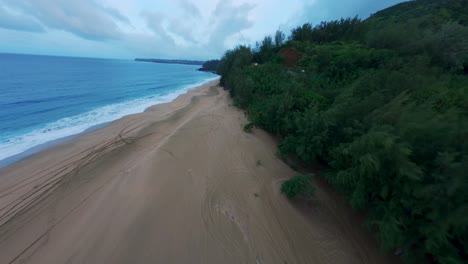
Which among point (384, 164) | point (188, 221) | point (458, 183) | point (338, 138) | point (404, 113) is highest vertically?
point (404, 113)

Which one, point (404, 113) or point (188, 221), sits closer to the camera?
point (404, 113)

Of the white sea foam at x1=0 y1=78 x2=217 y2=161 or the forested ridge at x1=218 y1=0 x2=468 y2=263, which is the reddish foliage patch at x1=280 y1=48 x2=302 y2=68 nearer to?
the forested ridge at x1=218 y1=0 x2=468 y2=263

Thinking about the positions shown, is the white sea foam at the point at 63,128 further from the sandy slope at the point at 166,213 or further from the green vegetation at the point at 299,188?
the green vegetation at the point at 299,188

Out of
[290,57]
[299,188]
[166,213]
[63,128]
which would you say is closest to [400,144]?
[299,188]

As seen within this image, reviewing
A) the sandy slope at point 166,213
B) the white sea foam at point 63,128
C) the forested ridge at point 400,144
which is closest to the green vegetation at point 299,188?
the sandy slope at point 166,213

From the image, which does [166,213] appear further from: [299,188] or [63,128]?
[63,128]

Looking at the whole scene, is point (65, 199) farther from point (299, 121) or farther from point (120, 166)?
point (299, 121)

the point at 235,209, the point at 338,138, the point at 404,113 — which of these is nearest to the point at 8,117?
the point at 235,209
